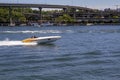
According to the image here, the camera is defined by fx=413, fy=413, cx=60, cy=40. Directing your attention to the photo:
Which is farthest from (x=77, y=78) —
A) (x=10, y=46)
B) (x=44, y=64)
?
(x=10, y=46)

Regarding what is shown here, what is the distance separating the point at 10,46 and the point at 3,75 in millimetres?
21498

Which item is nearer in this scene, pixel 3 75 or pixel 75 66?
pixel 3 75

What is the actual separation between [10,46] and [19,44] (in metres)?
1.98

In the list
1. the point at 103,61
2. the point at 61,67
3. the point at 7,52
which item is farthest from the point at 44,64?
the point at 7,52

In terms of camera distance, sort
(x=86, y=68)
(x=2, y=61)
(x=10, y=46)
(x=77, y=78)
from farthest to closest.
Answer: (x=10, y=46), (x=2, y=61), (x=86, y=68), (x=77, y=78)

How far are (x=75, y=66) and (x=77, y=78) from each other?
454 cm

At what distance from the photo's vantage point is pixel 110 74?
83.8ft

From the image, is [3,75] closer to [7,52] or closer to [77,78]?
[77,78]

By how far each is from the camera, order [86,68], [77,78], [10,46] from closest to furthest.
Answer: [77,78]
[86,68]
[10,46]

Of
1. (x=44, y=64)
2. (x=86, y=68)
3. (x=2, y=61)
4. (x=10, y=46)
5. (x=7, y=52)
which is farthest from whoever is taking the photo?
(x=10, y=46)

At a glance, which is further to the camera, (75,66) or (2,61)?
(2,61)

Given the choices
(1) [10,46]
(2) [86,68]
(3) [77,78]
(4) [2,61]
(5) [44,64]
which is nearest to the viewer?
(3) [77,78]

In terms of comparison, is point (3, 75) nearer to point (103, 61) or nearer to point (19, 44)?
point (103, 61)

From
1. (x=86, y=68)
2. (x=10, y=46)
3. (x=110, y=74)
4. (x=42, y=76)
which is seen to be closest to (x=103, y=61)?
(x=86, y=68)
